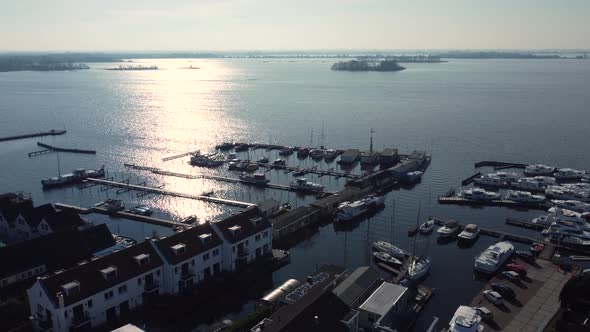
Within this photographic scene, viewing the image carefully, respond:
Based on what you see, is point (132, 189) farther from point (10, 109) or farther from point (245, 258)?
point (10, 109)

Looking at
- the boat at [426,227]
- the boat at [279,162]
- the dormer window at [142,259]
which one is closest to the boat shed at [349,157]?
the boat at [279,162]

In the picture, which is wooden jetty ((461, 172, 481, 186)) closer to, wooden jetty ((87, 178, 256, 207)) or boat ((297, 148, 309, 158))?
boat ((297, 148, 309, 158))

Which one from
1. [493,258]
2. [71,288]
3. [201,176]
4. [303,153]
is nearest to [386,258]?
[493,258]

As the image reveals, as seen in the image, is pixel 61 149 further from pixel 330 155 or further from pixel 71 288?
Result: pixel 71 288

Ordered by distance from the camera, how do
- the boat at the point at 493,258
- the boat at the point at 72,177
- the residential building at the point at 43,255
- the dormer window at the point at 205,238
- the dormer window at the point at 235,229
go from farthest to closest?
the boat at the point at 72,177 < the boat at the point at 493,258 < the dormer window at the point at 235,229 < the dormer window at the point at 205,238 < the residential building at the point at 43,255

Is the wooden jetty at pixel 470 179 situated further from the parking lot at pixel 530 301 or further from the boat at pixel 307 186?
the parking lot at pixel 530 301
